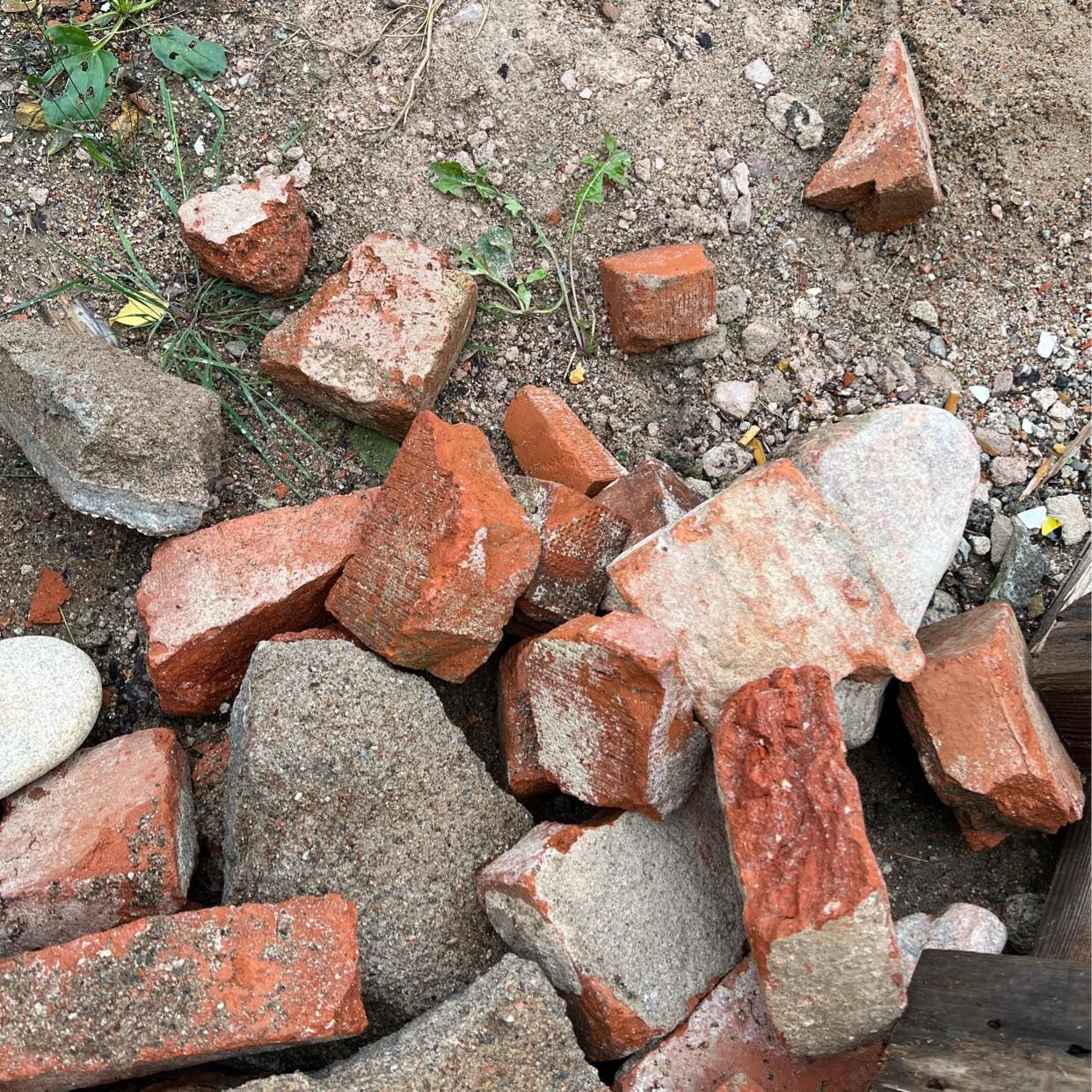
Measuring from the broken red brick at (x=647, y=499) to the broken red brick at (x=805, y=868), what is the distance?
1.87ft

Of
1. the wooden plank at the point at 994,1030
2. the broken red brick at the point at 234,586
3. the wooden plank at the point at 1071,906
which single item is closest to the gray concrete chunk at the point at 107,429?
the broken red brick at the point at 234,586

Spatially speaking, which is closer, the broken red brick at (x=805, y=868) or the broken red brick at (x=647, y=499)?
the broken red brick at (x=805, y=868)

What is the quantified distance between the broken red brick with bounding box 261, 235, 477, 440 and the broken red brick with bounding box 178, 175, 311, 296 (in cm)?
17

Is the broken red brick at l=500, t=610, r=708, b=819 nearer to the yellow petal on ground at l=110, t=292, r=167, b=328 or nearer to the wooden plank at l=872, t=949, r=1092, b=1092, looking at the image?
the wooden plank at l=872, t=949, r=1092, b=1092

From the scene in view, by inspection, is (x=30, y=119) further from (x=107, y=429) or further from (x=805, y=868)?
(x=805, y=868)

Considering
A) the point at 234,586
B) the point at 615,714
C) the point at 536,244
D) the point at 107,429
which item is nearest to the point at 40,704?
the point at 234,586

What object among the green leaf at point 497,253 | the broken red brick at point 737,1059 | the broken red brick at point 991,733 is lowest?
the broken red brick at point 737,1059

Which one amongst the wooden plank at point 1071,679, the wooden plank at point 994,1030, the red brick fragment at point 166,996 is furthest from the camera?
the wooden plank at point 1071,679

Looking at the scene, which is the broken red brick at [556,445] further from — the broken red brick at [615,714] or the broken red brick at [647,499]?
the broken red brick at [615,714]

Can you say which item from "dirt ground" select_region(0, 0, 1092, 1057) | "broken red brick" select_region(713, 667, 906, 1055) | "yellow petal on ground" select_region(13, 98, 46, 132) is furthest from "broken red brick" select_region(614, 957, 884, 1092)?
"yellow petal on ground" select_region(13, 98, 46, 132)

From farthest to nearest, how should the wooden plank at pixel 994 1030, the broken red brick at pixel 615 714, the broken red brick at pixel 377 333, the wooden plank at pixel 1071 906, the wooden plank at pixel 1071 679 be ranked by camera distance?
the broken red brick at pixel 377 333, the wooden plank at pixel 1071 679, the wooden plank at pixel 1071 906, the broken red brick at pixel 615 714, the wooden plank at pixel 994 1030

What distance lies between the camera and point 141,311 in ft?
9.91

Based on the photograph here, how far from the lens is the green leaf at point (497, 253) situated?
3057 millimetres

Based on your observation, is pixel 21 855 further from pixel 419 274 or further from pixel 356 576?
pixel 419 274
